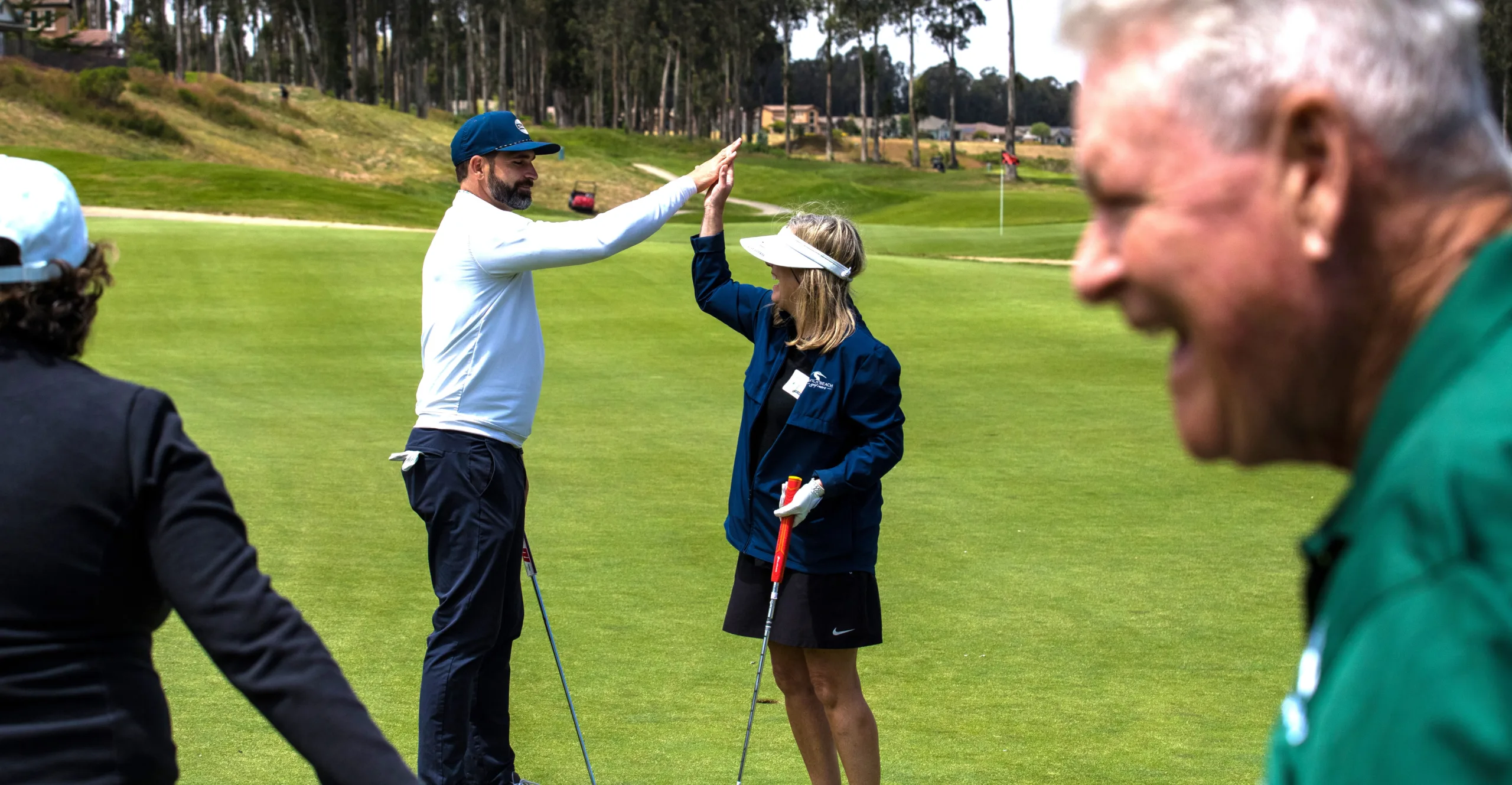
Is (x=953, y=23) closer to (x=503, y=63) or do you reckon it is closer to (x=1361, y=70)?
(x=503, y=63)

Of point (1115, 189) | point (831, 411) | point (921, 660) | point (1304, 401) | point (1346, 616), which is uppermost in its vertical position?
point (1115, 189)

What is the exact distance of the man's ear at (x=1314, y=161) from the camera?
0.96 metres

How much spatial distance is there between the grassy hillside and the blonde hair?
32.8 meters

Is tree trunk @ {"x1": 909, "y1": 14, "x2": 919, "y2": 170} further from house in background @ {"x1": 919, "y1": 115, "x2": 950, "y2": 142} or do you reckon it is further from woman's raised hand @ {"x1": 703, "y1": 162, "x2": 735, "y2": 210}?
woman's raised hand @ {"x1": 703, "y1": 162, "x2": 735, "y2": 210}

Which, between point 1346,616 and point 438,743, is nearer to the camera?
point 1346,616

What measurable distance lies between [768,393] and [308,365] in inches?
515

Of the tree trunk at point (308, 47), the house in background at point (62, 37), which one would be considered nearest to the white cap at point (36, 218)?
the house in background at point (62, 37)

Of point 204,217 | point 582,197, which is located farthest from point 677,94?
Result: point 204,217

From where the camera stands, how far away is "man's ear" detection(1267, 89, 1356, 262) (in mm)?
955

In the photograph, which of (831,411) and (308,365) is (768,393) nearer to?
(831,411)

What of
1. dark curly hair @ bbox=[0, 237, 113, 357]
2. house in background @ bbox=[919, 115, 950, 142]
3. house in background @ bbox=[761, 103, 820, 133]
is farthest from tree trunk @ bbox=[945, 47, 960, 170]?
dark curly hair @ bbox=[0, 237, 113, 357]

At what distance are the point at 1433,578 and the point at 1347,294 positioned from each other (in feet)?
0.73

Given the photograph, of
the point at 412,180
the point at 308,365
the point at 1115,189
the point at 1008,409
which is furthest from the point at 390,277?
the point at 412,180

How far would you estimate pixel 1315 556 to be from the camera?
42.0 inches
